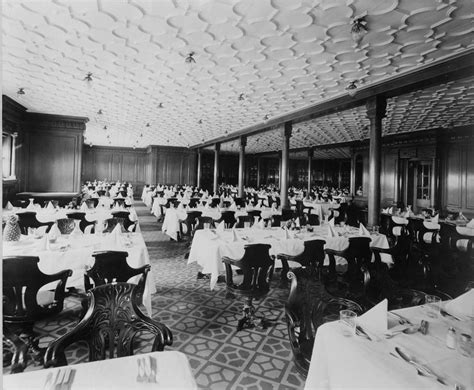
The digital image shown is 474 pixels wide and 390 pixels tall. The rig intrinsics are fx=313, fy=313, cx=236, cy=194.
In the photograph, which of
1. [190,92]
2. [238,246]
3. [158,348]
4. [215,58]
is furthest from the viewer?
[190,92]

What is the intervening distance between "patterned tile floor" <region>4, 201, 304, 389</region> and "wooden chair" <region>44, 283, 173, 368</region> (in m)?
0.95

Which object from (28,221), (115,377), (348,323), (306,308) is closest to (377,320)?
(348,323)

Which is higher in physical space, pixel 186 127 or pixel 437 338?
pixel 186 127

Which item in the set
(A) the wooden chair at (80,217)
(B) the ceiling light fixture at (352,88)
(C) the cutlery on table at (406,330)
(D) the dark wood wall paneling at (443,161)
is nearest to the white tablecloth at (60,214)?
(A) the wooden chair at (80,217)

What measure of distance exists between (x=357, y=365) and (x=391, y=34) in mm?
4018

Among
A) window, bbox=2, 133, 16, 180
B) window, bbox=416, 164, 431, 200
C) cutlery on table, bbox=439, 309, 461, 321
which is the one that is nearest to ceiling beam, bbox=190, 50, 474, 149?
cutlery on table, bbox=439, 309, 461, 321

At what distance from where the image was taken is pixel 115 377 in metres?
1.41

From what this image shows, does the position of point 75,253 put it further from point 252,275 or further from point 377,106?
point 377,106

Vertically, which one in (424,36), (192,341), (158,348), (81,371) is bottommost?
(192,341)

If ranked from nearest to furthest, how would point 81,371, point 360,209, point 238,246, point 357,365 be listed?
point 81,371 → point 357,365 → point 238,246 → point 360,209

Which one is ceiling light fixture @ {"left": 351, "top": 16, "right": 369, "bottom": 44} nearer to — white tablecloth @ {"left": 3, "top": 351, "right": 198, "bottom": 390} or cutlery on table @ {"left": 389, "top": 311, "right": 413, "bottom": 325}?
cutlery on table @ {"left": 389, "top": 311, "right": 413, "bottom": 325}

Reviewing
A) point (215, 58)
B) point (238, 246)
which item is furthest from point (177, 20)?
point (238, 246)

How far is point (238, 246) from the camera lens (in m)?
4.55

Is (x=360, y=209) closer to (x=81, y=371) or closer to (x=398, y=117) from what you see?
(x=398, y=117)
